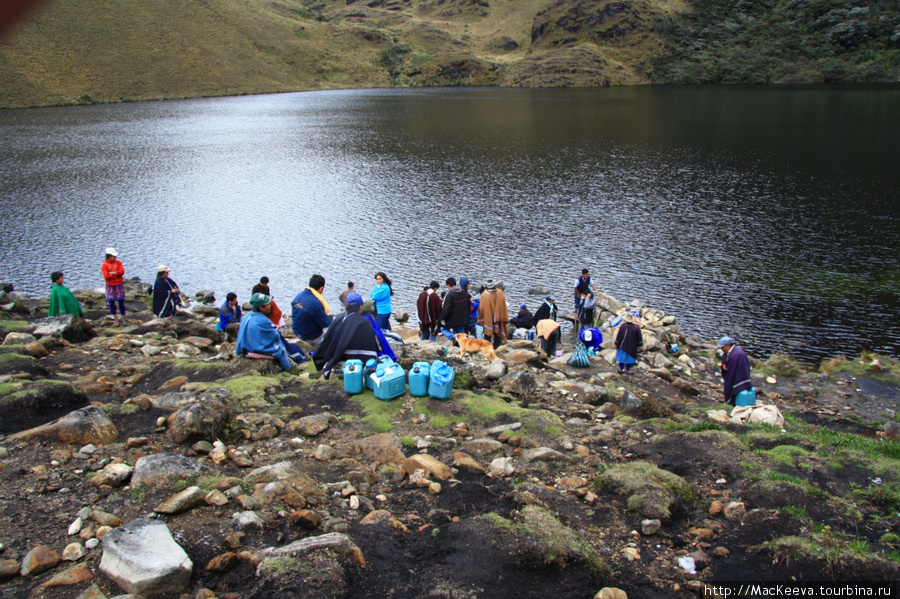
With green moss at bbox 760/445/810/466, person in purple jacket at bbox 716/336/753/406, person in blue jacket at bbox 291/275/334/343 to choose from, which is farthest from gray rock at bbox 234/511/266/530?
person in purple jacket at bbox 716/336/753/406

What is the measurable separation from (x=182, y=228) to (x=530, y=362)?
28885 millimetres

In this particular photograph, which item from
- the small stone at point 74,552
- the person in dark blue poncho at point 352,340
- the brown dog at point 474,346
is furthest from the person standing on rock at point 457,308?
the small stone at point 74,552

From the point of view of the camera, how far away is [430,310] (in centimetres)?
1747

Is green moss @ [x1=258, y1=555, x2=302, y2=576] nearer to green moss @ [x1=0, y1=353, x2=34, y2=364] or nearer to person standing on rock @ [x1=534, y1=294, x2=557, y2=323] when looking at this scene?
green moss @ [x1=0, y1=353, x2=34, y2=364]

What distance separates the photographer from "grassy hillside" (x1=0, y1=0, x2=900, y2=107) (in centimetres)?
11256

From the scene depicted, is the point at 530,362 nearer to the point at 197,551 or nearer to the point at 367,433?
the point at 367,433

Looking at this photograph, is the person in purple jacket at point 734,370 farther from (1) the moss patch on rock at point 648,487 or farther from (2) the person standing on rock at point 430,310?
(2) the person standing on rock at point 430,310

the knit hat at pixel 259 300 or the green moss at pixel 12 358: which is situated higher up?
the knit hat at pixel 259 300

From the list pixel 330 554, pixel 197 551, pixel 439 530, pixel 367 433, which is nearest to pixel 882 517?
pixel 439 530

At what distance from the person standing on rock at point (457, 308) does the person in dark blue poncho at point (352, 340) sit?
5921 mm

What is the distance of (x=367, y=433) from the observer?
31.1 feet

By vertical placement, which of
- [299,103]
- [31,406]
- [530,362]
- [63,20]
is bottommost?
[530,362]

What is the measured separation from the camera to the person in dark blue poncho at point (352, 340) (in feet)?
36.0

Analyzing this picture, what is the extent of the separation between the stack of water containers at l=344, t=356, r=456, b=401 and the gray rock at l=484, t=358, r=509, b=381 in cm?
214
